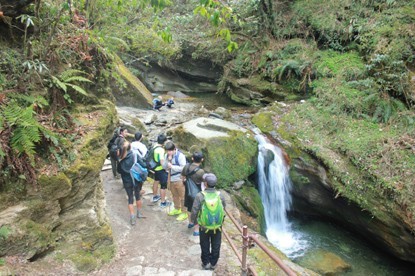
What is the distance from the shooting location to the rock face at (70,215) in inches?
178

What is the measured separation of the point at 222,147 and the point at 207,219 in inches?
208

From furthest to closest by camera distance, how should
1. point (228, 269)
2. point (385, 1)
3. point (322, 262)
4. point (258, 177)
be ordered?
point (385, 1)
point (258, 177)
point (322, 262)
point (228, 269)

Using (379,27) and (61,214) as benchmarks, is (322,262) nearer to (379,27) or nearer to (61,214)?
(61,214)

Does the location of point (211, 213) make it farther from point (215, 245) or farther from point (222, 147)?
point (222, 147)

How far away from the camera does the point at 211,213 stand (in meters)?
5.21

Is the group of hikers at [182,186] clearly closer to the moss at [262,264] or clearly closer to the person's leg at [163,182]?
the person's leg at [163,182]

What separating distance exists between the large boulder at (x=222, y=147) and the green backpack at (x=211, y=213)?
469 cm

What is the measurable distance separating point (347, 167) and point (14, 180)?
8830 millimetres

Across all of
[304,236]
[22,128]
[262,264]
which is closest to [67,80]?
[22,128]

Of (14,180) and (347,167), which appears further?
(347,167)

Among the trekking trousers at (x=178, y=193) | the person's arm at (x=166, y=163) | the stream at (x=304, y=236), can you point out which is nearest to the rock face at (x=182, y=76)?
the stream at (x=304, y=236)

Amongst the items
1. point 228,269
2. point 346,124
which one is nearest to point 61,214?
point 228,269

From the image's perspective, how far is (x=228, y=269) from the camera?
5.88 m

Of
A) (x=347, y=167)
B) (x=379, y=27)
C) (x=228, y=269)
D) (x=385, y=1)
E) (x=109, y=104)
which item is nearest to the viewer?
(x=228, y=269)
